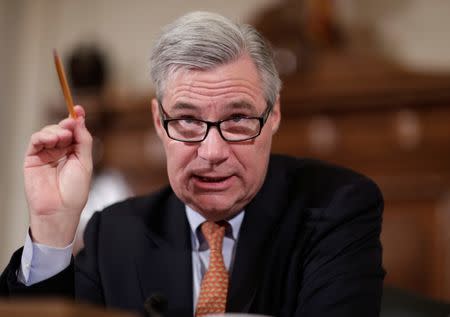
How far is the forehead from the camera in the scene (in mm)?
1550

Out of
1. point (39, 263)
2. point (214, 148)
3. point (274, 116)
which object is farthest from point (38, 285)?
point (274, 116)

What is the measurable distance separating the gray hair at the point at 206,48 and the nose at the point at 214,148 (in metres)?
0.16

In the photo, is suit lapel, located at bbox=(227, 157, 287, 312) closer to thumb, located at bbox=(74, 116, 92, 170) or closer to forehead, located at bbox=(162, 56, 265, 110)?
forehead, located at bbox=(162, 56, 265, 110)

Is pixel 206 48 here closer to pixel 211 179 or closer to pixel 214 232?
pixel 211 179

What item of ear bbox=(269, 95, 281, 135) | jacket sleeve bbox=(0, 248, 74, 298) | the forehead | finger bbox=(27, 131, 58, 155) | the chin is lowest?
jacket sleeve bbox=(0, 248, 74, 298)

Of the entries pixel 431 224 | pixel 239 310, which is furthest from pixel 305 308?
pixel 431 224

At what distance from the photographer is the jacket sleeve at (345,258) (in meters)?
1.46


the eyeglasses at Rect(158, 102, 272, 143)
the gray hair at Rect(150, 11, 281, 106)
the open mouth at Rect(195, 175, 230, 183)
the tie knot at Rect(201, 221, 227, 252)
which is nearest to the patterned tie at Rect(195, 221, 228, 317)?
the tie knot at Rect(201, 221, 227, 252)

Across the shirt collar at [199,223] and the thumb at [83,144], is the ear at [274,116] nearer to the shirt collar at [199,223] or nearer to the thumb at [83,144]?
the shirt collar at [199,223]

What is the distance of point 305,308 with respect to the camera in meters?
1.48

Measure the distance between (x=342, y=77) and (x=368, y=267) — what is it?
226 cm

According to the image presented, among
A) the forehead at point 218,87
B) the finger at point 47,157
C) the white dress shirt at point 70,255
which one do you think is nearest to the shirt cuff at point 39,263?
the white dress shirt at point 70,255

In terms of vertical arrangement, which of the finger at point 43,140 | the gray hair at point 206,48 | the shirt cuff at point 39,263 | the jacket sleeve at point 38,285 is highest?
the gray hair at point 206,48

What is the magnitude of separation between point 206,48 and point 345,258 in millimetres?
570
